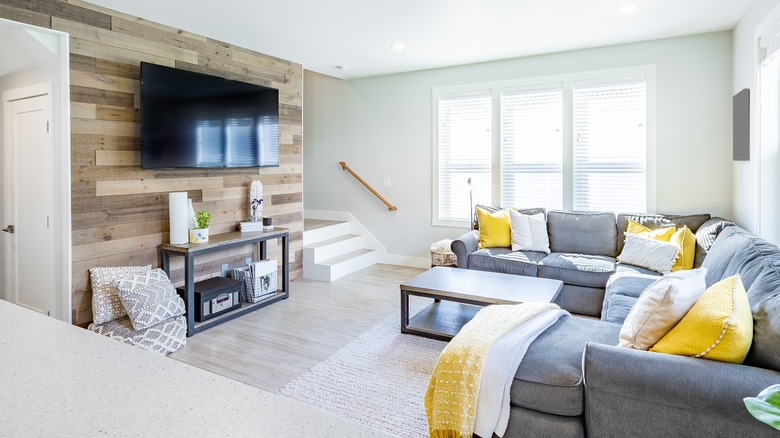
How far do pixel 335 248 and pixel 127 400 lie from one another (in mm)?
5123

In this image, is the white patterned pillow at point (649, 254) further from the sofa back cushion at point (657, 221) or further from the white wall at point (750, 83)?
the white wall at point (750, 83)

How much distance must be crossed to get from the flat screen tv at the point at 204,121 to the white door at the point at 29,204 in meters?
0.68

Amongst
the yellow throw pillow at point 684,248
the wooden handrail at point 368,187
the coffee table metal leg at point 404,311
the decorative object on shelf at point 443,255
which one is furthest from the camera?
the wooden handrail at point 368,187

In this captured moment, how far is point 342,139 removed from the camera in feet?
21.5

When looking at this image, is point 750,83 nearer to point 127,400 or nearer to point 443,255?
point 443,255

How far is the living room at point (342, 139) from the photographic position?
3.42 meters

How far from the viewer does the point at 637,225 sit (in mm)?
4305

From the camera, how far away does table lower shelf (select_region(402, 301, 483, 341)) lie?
353 cm

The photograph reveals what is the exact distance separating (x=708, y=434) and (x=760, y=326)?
1.55 ft

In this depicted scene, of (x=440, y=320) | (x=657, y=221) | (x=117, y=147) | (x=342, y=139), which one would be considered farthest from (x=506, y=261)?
(x=117, y=147)

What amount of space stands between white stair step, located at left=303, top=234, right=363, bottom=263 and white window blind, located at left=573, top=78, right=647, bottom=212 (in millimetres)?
2828

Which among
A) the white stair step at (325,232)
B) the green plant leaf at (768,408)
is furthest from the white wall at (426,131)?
the green plant leaf at (768,408)

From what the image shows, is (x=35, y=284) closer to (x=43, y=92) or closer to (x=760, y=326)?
(x=43, y=92)

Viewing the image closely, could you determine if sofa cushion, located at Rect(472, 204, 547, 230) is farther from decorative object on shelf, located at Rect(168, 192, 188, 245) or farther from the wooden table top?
decorative object on shelf, located at Rect(168, 192, 188, 245)
